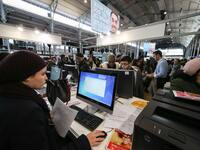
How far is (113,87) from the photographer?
1049 mm

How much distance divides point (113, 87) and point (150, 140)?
1.70ft

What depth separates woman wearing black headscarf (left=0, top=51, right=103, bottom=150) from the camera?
0.55 metres

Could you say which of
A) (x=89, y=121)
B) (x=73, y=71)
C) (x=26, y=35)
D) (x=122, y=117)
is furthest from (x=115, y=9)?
(x=89, y=121)

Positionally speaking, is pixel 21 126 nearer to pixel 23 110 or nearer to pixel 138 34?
pixel 23 110

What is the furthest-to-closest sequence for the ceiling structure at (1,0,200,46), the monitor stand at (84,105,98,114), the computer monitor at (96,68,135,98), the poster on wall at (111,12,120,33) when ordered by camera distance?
the ceiling structure at (1,0,200,46) < the poster on wall at (111,12,120,33) < the computer monitor at (96,68,135,98) < the monitor stand at (84,105,98,114)

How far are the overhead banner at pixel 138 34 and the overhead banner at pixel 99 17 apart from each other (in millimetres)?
740

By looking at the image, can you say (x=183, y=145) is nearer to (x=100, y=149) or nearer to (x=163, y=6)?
(x=100, y=149)

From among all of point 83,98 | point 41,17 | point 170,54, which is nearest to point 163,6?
point 41,17

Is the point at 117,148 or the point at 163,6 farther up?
the point at 163,6

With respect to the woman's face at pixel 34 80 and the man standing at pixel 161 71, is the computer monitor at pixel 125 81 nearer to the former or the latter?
the woman's face at pixel 34 80

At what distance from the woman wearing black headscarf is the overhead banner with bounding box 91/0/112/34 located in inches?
138

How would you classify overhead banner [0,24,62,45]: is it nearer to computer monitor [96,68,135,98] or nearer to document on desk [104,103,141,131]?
computer monitor [96,68,135,98]

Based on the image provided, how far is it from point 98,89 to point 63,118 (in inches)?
17.4

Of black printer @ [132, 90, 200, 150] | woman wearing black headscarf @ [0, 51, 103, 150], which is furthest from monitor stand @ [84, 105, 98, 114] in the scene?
black printer @ [132, 90, 200, 150]
